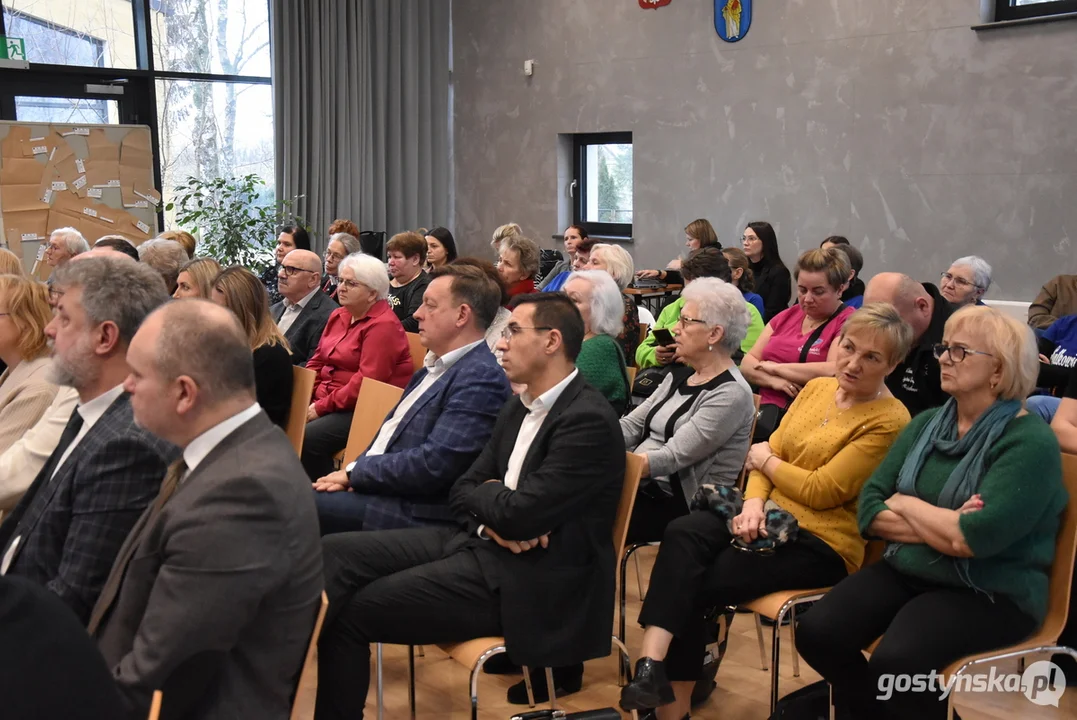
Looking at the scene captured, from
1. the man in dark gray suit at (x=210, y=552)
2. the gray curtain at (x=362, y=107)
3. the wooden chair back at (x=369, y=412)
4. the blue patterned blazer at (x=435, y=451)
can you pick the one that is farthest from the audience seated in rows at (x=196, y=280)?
the gray curtain at (x=362, y=107)

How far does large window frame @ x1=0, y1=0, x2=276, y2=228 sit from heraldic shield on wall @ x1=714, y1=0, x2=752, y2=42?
15.5ft

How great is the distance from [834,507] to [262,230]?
7.52 metres

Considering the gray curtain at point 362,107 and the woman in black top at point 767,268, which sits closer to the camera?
the woman in black top at point 767,268

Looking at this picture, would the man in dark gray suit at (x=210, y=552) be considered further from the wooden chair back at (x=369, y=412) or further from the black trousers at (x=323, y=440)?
the black trousers at (x=323, y=440)

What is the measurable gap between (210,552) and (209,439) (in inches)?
9.0

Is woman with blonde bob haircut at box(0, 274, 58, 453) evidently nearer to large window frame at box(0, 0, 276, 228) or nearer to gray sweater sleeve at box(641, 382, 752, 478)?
gray sweater sleeve at box(641, 382, 752, 478)

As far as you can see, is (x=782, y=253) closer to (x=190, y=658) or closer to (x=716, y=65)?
(x=716, y=65)

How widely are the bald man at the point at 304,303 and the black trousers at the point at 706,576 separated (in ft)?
8.75

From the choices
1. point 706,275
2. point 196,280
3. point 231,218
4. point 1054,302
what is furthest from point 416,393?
point 231,218

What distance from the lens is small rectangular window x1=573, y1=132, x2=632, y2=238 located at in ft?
29.3

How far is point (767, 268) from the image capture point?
7000 millimetres

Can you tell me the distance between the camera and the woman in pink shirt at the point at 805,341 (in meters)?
3.91

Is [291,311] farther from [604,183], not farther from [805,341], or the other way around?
[604,183]

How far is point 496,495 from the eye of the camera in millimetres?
2559
